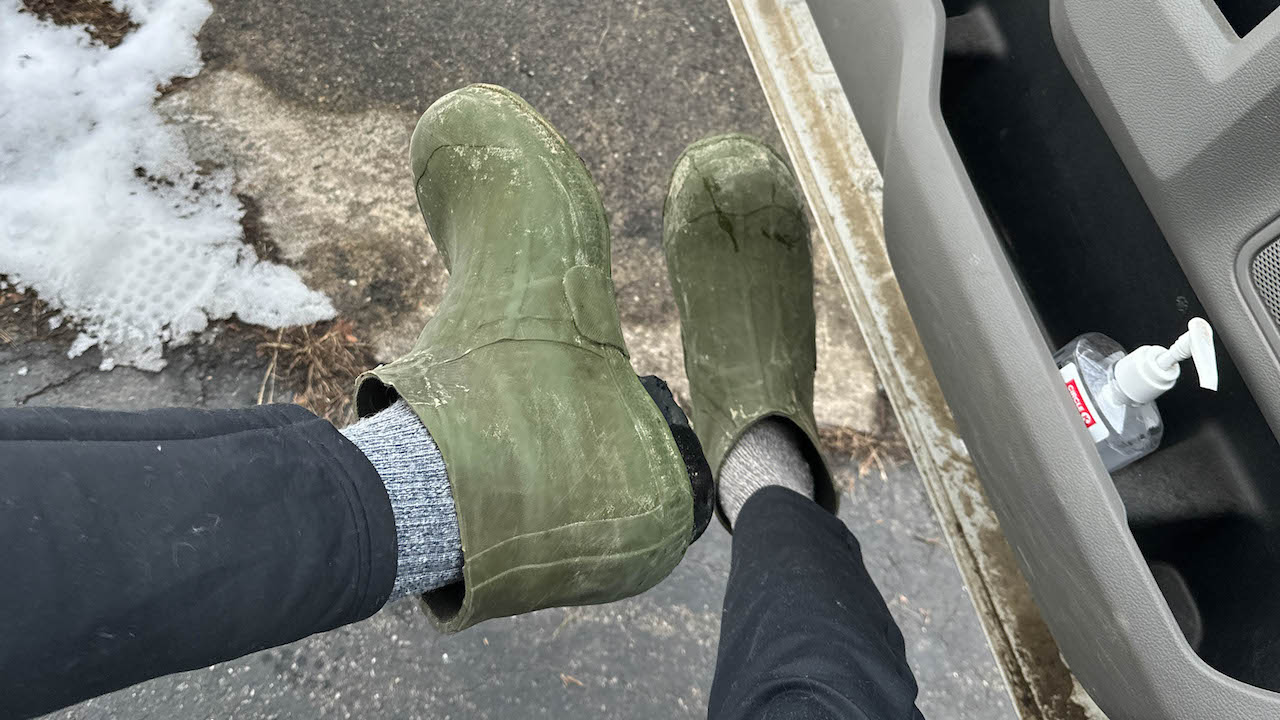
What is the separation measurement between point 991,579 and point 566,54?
122 cm

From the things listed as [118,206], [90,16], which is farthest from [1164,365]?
[90,16]

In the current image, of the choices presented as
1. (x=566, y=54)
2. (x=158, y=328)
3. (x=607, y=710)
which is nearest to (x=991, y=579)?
(x=607, y=710)

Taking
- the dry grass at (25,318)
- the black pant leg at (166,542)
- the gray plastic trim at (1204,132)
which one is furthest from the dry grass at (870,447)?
the dry grass at (25,318)

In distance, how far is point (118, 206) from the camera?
1.37 metres

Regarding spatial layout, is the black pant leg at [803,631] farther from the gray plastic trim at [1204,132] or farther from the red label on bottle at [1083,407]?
the gray plastic trim at [1204,132]

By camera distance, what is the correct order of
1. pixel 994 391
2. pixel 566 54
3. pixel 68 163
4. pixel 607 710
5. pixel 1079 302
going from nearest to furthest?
1. pixel 994 391
2. pixel 1079 302
3. pixel 607 710
4. pixel 68 163
5. pixel 566 54

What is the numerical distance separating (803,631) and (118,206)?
52.2 inches

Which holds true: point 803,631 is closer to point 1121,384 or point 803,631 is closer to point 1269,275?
point 1121,384

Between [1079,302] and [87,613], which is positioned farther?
[1079,302]

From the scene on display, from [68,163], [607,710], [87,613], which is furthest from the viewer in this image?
[68,163]

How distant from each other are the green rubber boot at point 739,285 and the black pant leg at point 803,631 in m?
0.23

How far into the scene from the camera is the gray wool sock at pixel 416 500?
0.82m

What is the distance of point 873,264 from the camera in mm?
1438

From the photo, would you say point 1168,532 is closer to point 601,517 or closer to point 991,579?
point 991,579
